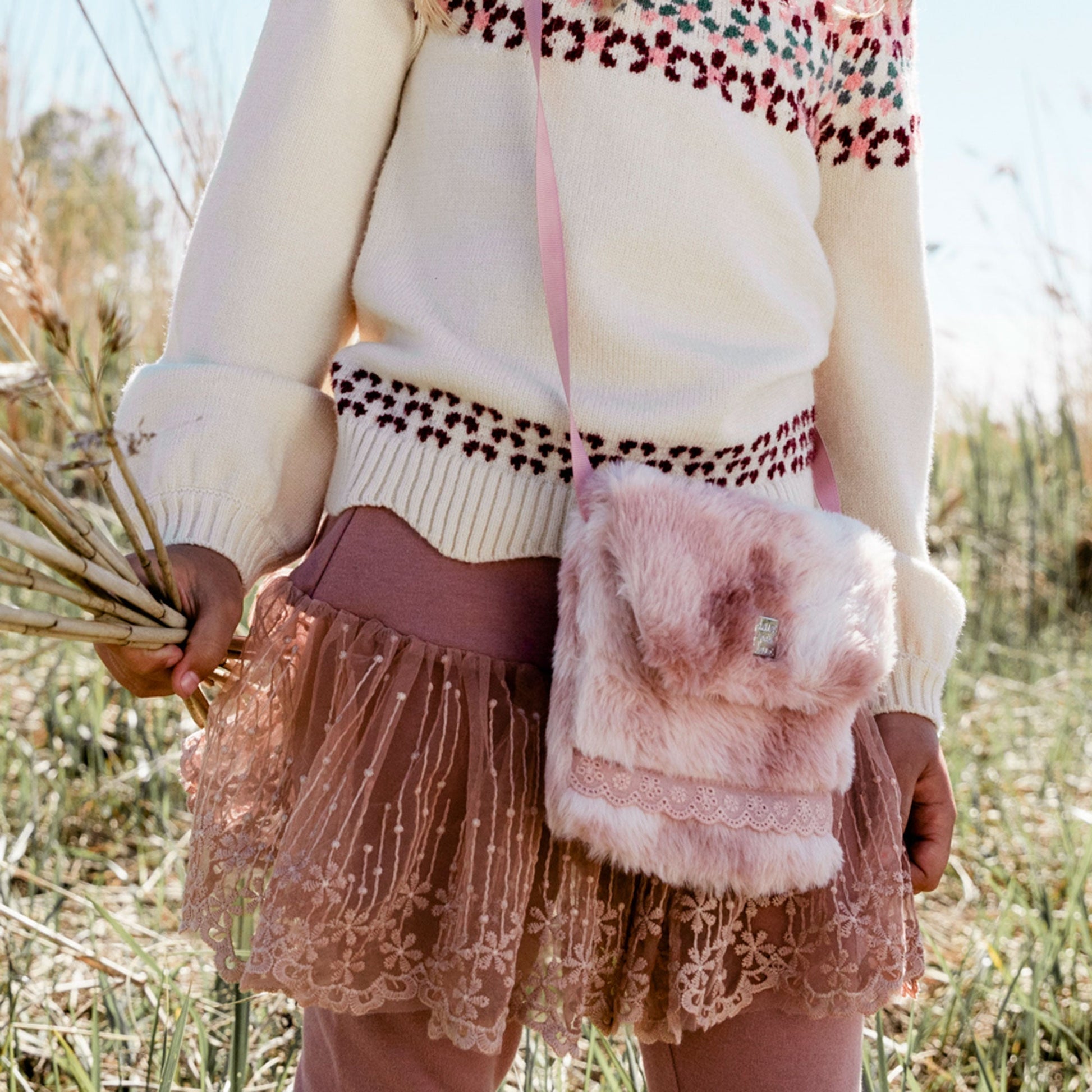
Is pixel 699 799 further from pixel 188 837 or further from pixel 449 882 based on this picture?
pixel 188 837

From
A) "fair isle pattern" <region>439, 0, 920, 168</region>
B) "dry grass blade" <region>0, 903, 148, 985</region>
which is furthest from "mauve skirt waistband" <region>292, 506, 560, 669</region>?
"dry grass blade" <region>0, 903, 148, 985</region>

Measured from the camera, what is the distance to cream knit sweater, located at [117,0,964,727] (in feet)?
2.64

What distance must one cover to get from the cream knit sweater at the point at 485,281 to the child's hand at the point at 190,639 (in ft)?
0.07

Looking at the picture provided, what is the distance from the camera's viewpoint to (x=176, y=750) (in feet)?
7.07

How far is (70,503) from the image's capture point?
65 centimetres

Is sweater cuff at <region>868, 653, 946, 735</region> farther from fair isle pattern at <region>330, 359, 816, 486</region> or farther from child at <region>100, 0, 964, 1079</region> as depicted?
fair isle pattern at <region>330, 359, 816, 486</region>

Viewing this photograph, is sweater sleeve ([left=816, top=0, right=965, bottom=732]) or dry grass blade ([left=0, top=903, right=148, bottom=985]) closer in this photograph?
sweater sleeve ([left=816, top=0, right=965, bottom=732])

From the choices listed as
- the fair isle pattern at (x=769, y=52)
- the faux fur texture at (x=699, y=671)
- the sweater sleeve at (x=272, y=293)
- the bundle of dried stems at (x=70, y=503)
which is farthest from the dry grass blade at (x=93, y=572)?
the fair isle pattern at (x=769, y=52)

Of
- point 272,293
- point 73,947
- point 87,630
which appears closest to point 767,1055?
point 87,630

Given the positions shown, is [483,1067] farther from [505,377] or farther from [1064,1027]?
[1064,1027]

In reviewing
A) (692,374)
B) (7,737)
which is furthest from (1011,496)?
(692,374)

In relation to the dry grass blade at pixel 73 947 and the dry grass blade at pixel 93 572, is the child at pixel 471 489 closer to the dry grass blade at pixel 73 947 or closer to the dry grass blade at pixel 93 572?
the dry grass blade at pixel 93 572

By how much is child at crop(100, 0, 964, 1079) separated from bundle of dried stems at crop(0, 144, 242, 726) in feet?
0.17
